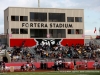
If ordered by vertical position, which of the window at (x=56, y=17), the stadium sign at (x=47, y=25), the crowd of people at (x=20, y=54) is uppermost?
the window at (x=56, y=17)

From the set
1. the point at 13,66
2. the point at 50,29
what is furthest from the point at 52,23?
the point at 13,66

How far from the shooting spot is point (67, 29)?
60.6 meters

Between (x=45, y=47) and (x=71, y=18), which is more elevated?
(x=71, y=18)

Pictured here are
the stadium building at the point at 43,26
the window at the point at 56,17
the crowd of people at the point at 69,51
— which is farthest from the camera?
the window at the point at 56,17

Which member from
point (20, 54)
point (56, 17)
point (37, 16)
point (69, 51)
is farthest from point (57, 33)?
point (20, 54)

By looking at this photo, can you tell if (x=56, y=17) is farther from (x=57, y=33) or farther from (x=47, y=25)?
(x=57, y=33)

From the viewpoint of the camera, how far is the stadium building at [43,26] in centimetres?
5797

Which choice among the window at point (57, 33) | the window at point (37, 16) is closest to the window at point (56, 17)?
the window at point (37, 16)

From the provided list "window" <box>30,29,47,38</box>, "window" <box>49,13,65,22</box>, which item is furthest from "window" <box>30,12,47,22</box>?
"window" <box>30,29,47,38</box>

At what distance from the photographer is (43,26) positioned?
59062 mm

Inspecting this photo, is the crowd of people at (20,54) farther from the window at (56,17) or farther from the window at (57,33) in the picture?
the window at (56,17)

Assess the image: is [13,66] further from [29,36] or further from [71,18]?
[71,18]

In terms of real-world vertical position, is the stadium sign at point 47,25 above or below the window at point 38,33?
above

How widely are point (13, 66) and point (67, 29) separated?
54.8 feet
